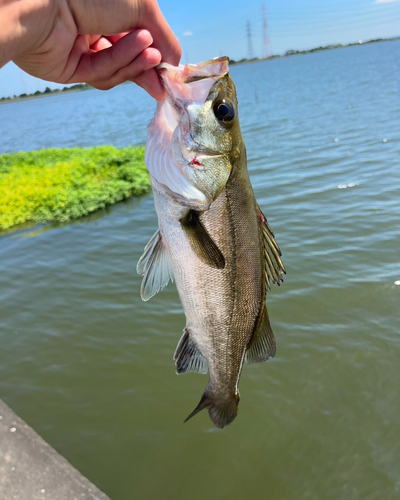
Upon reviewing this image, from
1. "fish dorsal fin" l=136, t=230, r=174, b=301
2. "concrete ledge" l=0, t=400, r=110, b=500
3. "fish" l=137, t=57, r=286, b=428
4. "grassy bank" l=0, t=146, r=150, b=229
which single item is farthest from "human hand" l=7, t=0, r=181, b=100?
"grassy bank" l=0, t=146, r=150, b=229

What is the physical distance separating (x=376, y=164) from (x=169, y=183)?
11.6m

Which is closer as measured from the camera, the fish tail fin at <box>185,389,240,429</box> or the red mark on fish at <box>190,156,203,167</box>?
the red mark on fish at <box>190,156,203,167</box>

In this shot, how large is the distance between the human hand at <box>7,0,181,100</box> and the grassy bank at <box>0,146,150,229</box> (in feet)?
28.9

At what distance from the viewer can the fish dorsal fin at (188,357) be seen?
2.38 metres

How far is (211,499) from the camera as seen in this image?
149 inches

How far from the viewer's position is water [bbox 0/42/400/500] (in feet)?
13.3

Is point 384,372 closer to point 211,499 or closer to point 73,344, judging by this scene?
point 211,499

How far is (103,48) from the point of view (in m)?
2.34

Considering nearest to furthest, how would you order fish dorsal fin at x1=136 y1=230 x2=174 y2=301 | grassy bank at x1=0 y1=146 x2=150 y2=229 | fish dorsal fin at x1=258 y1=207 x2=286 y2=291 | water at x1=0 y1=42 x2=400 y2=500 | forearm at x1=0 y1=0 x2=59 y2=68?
forearm at x1=0 y1=0 x2=59 y2=68 → fish dorsal fin at x1=136 y1=230 x2=174 y2=301 → fish dorsal fin at x1=258 y1=207 x2=286 y2=291 → water at x1=0 y1=42 x2=400 y2=500 → grassy bank at x1=0 y1=146 x2=150 y2=229

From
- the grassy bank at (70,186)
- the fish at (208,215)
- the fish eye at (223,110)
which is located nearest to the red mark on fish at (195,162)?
the fish at (208,215)

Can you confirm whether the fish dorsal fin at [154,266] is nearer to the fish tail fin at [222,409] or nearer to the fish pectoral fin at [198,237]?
the fish pectoral fin at [198,237]

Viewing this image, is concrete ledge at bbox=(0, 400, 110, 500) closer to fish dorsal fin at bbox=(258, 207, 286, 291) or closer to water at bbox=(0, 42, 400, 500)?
water at bbox=(0, 42, 400, 500)

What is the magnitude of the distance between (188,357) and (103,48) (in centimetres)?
185

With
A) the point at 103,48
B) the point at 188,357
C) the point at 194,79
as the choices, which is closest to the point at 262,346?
the point at 188,357
